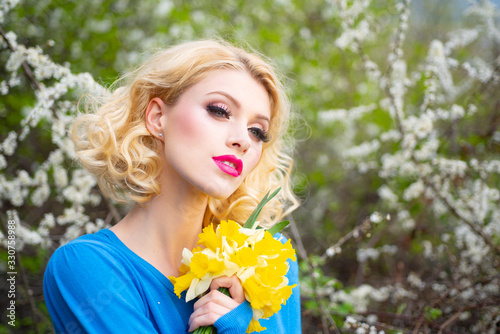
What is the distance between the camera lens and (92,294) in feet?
3.95

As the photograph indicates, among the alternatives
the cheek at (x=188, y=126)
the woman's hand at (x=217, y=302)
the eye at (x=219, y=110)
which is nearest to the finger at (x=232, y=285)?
the woman's hand at (x=217, y=302)

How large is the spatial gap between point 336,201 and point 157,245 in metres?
3.26

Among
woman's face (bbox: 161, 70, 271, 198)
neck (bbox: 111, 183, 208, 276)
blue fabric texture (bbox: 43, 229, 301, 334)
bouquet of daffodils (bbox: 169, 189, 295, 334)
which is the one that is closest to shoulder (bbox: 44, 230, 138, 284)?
blue fabric texture (bbox: 43, 229, 301, 334)

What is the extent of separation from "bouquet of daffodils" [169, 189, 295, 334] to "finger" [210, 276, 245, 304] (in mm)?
16

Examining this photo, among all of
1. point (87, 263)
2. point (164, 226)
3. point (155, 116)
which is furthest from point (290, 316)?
point (155, 116)

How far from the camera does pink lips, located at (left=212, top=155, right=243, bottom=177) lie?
139 centimetres

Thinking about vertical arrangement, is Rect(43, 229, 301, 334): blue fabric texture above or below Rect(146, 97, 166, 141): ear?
below

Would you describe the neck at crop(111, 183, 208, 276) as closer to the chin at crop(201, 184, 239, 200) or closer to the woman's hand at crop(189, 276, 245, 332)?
the chin at crop(201, 184, 239, 200)

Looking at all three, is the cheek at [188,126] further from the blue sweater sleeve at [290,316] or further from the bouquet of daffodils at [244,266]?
the blue sweater sleeve at [290,316]

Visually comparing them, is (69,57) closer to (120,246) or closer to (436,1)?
(120,246)

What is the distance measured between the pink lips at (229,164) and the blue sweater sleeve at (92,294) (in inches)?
19.0

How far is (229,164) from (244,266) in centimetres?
40

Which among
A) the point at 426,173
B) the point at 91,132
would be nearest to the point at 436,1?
the point at 426,173

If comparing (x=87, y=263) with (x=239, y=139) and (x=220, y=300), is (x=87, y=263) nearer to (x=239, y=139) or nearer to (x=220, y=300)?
(x=220, y=300)
